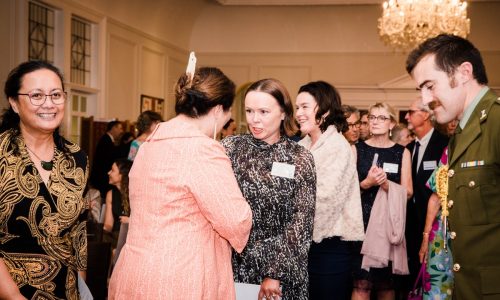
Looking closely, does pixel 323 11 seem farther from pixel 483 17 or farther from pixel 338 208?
pixel 338 208

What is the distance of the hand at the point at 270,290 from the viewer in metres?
2.42

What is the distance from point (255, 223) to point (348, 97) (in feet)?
35.4

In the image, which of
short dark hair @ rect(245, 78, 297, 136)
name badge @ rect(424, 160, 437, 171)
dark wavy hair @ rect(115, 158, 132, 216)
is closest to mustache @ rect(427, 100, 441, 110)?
short dark hair @ rect(245, 78, 297, 136)

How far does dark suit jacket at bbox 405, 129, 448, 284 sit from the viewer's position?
4090 mm

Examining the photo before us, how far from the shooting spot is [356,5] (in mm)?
12883

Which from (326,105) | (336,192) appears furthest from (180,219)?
(326,105)

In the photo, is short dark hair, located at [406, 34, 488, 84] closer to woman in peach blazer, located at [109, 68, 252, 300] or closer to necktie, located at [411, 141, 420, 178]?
woman in peach blazer, located at [109, 68, 252, 300]

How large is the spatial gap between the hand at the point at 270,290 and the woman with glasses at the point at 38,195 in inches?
29.8

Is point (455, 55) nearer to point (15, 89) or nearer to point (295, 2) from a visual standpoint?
point (15, 89)

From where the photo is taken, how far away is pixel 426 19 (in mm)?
7934

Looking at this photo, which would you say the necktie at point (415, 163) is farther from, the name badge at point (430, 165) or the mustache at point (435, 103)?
the mustache at point (435, 103)

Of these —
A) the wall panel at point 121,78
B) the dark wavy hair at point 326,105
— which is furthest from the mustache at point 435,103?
the wall panel at point 121,78

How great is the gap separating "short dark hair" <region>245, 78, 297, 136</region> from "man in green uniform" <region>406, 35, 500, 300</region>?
784mm

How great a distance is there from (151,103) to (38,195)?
9969mm
